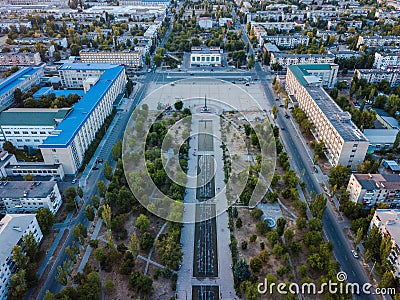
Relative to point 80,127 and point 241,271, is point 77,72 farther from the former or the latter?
point 241,271

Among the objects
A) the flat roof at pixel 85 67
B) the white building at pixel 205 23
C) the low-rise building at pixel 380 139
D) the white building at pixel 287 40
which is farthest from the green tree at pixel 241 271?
the white building at pixel 205 23

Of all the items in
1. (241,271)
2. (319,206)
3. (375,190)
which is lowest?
(241,271)

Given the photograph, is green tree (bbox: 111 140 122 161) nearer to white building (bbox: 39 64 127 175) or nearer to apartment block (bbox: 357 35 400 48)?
white building (bbox: 39 64 127 175)

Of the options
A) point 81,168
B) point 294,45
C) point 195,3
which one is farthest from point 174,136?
point 195,3

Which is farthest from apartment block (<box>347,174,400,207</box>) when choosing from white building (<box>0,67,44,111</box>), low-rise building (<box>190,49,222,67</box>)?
white building (<box>0,67,44,111</box>)

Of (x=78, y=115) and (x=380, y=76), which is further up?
(x=78, y=115)

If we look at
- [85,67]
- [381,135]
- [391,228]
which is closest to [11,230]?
[391,228]

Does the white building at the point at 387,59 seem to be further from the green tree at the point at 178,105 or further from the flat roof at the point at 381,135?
the green tree at the point at 178,105
